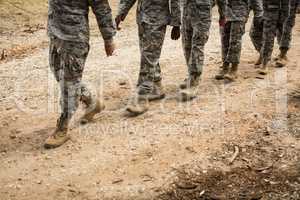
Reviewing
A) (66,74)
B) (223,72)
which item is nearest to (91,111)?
(66,74)

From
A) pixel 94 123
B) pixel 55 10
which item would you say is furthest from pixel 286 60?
pixel 55 10

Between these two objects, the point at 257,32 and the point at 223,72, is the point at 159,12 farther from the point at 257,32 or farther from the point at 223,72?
the point at 257,32

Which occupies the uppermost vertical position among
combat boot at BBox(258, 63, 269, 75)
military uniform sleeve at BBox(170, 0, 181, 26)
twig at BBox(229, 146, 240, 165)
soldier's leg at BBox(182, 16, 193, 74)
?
military uniform sleeve at BBox(170, 0, 181, 26)

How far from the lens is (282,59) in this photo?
8742 mm

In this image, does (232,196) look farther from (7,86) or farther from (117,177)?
(7,86)

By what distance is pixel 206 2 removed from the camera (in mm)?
6844

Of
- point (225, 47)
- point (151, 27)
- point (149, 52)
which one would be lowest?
point (225, 47)

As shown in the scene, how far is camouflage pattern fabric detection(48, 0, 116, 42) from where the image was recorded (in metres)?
5.48

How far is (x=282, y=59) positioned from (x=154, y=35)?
304 cm

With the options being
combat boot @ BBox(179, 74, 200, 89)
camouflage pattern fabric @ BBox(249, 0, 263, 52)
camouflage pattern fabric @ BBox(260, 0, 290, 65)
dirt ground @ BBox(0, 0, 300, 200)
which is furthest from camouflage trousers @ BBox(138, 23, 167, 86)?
camouflage pattern fabric @ BBox(260, 0, 290, 65)

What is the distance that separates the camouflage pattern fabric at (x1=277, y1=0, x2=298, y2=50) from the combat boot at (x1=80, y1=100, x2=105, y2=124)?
11.9 feet

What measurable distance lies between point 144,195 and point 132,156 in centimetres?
79

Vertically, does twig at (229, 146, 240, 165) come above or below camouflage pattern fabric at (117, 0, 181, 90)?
below

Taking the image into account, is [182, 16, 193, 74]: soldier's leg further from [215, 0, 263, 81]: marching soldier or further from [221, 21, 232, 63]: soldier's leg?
[221, 21, 232, 63]: soldier's leg
